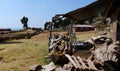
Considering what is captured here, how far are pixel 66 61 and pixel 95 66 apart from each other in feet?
15.3

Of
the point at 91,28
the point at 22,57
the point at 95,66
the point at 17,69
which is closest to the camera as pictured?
the point at 95,66

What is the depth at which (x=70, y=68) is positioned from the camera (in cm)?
1351

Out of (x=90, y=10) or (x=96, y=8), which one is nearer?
(x=96, y=8)

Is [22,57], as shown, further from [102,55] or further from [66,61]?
[102,55]

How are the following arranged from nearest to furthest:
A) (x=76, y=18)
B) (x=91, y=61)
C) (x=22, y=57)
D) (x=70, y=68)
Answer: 1. (x=91, y=61)
2. (x=70, y=68)
3. (x=76, y=18)
4. (x=22, y=57)

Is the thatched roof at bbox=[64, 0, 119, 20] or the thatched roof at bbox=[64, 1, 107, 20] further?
the thatched roof at bbox=[64, 1, 107, 20]

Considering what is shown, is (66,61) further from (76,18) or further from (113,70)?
(113,70)

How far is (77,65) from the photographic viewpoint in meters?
12.8

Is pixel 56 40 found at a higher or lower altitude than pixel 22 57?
higher

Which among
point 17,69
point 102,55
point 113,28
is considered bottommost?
point 17,69

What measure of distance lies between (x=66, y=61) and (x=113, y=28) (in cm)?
404

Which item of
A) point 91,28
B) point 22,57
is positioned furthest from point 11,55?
point 91,28

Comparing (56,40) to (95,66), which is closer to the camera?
(95,66)

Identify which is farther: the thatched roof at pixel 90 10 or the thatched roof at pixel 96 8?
the thatched roof at pixel 90 10
